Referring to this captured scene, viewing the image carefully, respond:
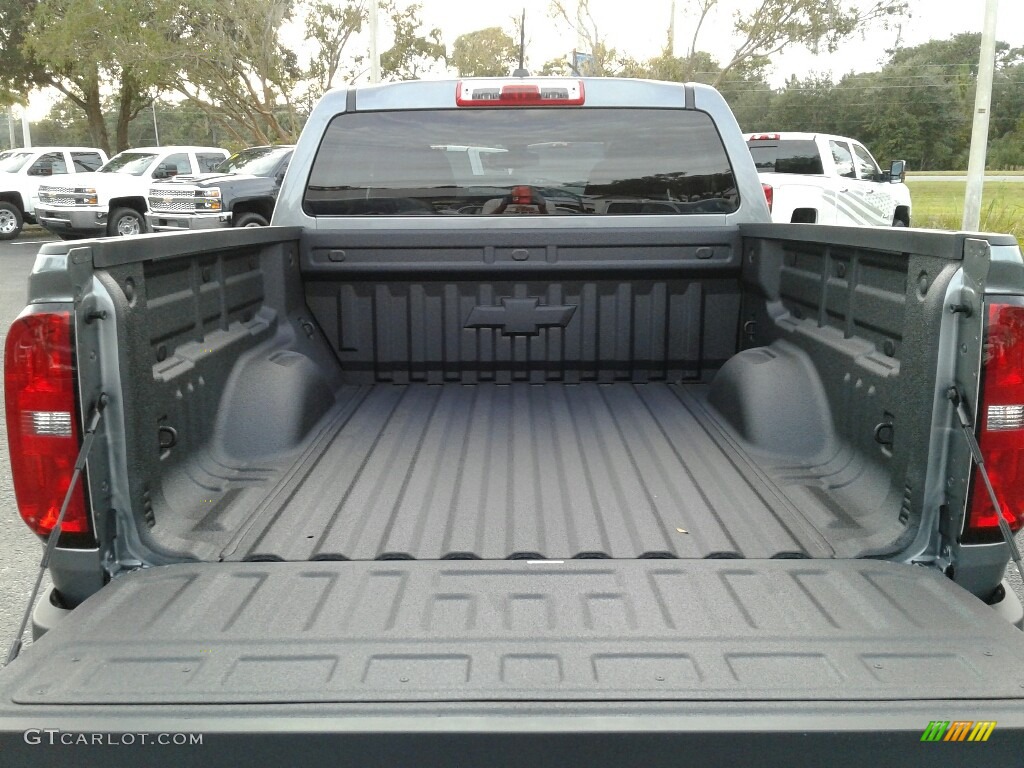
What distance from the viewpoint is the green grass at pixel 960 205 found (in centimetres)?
1509

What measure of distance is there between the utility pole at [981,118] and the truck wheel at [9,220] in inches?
796

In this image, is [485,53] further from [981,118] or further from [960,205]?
[981,118]

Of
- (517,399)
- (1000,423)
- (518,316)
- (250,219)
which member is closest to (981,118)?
(250,219)

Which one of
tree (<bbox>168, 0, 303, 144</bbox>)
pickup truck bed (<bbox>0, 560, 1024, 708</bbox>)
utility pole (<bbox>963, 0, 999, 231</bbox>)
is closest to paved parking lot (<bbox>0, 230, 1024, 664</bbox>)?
pickup truck bed (<bbox>0, 560, 1024, 708</bbox>)

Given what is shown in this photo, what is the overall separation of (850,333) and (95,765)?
2194 millimetres

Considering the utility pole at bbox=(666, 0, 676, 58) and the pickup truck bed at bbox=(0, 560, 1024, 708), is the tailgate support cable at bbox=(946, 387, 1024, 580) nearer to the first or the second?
the pickup truck bed at bbox=(0, 560, 1024, 708)

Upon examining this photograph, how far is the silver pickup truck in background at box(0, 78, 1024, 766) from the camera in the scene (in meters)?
1.60

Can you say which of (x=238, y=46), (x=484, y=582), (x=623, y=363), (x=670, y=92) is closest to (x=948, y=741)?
(x=484, y=582)

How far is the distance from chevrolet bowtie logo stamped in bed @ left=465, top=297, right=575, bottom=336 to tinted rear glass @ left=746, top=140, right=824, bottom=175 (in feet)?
43.1

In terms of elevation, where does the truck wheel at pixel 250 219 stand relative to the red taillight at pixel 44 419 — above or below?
below

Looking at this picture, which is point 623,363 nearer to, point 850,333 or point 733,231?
point 733,231

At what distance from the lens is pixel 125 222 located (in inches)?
786

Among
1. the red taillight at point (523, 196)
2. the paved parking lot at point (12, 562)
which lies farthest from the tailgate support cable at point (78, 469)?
the red taillight at point (523, 196)

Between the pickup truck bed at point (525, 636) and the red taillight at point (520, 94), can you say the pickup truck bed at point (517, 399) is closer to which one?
the pickup truck bed at point (525, 636)
